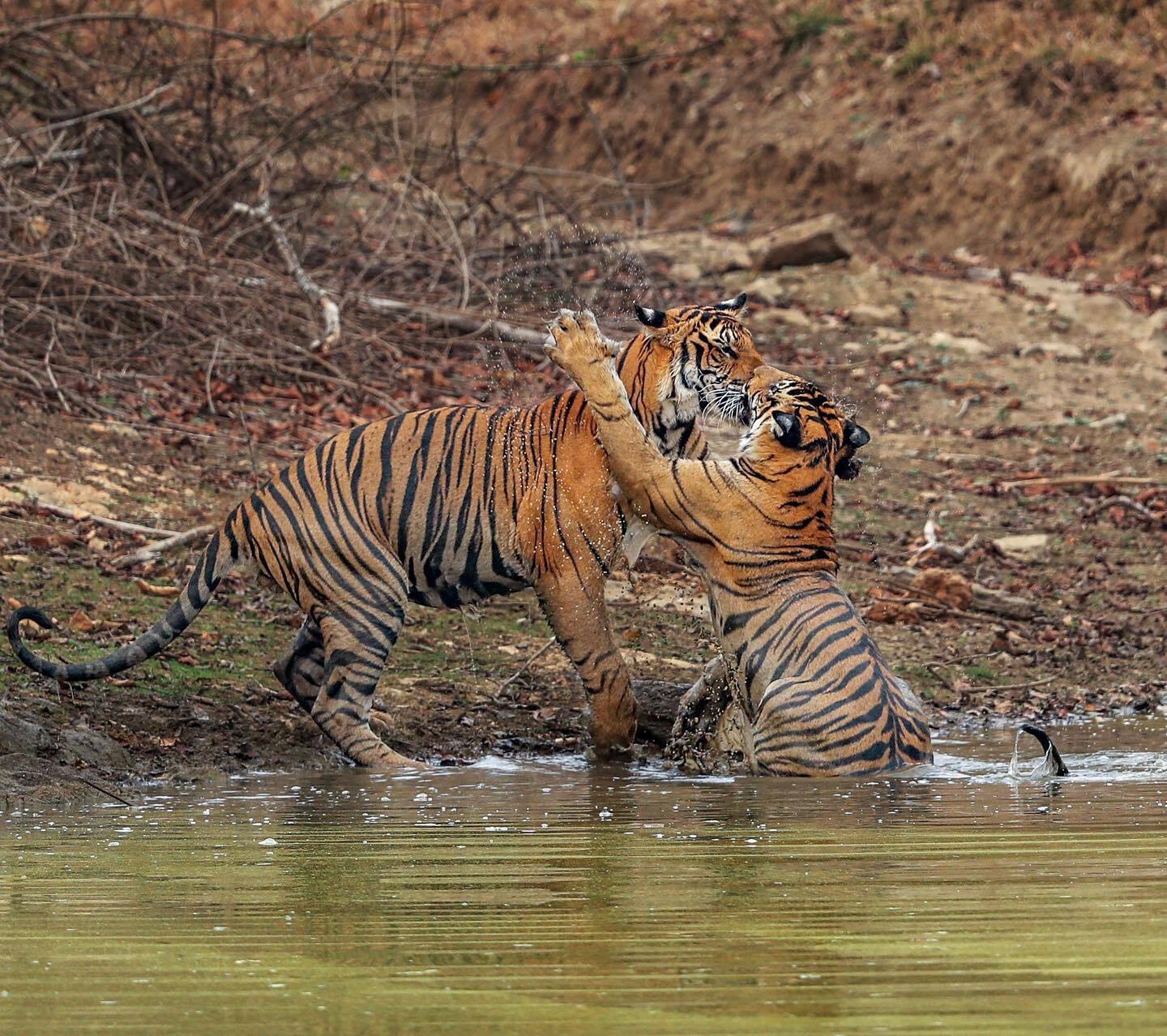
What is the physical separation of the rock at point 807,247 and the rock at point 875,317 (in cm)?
104

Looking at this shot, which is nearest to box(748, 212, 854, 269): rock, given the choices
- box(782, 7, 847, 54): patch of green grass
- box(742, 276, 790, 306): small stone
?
box(742, 276, 790, 306): small stone

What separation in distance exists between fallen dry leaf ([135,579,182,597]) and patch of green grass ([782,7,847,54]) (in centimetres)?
1195

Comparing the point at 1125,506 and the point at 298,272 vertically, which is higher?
the point at 298,272

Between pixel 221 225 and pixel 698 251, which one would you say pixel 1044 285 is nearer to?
pixel 698 251

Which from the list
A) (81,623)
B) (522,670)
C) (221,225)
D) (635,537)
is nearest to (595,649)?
(635,537)

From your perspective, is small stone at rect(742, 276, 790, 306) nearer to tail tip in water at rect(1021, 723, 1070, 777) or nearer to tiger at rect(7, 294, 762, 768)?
tiger at rect(7, 294, 762, 768)

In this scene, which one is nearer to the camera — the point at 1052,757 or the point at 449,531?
the point at 1052,757

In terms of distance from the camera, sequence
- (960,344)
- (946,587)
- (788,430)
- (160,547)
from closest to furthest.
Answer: (788,430) → (160,547) → (946,587) → (960,344)

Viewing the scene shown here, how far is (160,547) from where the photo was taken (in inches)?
336

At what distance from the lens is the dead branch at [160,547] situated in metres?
8.46

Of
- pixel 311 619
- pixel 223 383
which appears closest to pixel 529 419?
pixel 311 619

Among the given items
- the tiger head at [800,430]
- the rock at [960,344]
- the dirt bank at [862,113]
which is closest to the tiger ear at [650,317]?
the tiger head at [800,430]

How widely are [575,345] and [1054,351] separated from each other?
7614 mm

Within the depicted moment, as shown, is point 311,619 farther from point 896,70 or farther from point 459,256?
point 896,70
